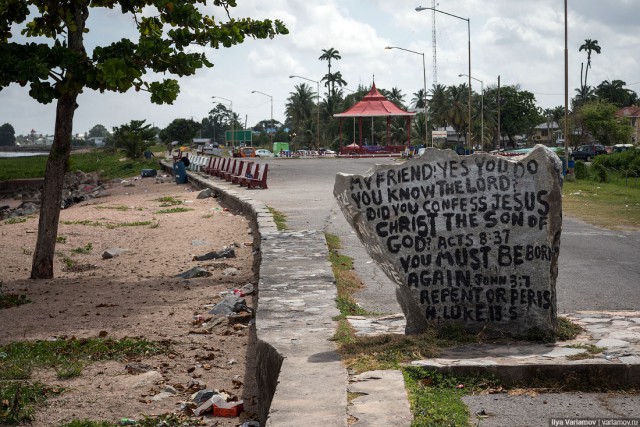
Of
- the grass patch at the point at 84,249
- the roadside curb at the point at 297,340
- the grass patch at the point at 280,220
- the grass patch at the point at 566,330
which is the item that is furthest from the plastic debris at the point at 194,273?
the grass patch at the point at 566,330

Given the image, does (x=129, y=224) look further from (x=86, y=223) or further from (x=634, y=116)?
(x=634, y=116)

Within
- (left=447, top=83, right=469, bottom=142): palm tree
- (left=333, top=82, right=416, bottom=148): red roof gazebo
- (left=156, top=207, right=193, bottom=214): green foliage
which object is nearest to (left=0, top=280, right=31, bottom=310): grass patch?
(left=156, top=207, right=193, bottom=214): green foliage

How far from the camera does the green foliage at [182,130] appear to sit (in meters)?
141

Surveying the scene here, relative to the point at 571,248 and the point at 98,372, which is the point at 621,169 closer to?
the point at 571,248

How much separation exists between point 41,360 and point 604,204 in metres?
18.7

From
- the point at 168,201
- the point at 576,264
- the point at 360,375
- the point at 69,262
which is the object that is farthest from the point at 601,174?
the point at 360,375

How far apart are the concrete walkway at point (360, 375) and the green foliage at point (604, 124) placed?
291 ft

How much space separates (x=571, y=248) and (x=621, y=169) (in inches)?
960

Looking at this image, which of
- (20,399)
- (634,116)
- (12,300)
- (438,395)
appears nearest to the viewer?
(438,395)

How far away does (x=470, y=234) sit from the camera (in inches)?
287

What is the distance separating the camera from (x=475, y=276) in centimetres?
729

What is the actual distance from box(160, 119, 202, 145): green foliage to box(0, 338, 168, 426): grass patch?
13368 cm

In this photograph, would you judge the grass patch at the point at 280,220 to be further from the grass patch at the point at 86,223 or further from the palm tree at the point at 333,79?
the palm tree at the point at 333,79

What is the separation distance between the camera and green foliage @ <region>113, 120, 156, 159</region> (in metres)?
66.1
